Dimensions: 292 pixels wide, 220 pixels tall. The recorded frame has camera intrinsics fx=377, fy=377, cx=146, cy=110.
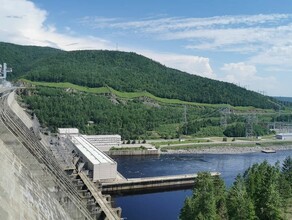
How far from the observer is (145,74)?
151625 mm

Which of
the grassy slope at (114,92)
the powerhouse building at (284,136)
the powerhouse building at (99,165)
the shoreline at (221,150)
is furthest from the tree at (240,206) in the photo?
the grassy slope at (114,92)

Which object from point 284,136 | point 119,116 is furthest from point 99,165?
point 284,136

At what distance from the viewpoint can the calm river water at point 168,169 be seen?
3962 centimetres

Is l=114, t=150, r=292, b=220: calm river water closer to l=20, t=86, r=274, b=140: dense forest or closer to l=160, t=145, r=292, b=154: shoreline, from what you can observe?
l=160, t=145, r=292, b=154: shoreline

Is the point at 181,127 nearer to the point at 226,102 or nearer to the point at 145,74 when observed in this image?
the point at 226,102

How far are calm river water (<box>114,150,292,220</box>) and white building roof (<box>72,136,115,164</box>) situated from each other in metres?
5.30

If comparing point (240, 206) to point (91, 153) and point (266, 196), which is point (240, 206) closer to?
point (266, 196)

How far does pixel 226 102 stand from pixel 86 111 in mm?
65282

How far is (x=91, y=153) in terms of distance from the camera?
5259 cm

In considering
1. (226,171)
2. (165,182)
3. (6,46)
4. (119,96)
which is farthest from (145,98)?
(6,46)

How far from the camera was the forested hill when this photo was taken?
410 feet

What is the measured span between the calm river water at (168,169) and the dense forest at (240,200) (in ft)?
30.3

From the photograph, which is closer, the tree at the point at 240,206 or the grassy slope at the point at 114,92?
the tree at the point at 240,206

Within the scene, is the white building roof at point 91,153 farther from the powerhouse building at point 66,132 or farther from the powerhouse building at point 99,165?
the powerhouse building at point 66,132
